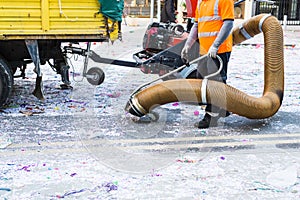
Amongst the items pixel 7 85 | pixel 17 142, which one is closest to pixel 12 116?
pixel 7 85

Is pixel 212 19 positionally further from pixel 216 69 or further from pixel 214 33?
pixel 216 69

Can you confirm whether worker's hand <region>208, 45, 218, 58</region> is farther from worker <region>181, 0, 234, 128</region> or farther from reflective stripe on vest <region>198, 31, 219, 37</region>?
reflective stripe on vest <region>198, 31, 219, 37</region>

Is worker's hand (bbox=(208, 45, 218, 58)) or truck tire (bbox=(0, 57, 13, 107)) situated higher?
worker's hand (bbox=(208, 45, 218, 58))

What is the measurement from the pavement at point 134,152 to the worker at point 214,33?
201 millimetres

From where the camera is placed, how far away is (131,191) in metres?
4.32

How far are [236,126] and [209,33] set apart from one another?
124 centimetres

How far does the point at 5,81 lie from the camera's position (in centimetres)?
666

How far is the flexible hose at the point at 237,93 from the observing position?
6.05 metres

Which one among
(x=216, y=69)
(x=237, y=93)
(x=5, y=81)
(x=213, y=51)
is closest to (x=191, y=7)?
(x=216, y=69)

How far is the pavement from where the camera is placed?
437cm

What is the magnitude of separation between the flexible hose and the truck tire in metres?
1.66

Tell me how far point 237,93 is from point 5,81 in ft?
10.1

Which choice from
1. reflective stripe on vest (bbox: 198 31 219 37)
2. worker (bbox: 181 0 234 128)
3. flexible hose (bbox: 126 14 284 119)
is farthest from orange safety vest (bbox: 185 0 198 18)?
reflective stripe on vest (bbox: 198 31 219 37)

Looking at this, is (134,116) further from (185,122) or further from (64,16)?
(64,16)
